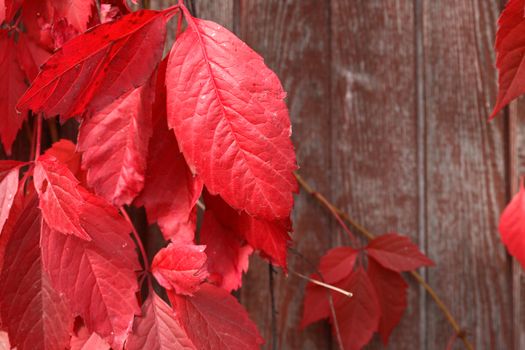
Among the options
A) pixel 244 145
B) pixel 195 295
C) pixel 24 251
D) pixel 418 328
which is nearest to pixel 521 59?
pixel 244 145

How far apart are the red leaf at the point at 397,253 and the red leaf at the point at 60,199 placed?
0.61m

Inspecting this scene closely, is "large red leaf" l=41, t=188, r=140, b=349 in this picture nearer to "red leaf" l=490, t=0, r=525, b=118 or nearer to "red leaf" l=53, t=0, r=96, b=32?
"red leaf" l=53, t=0, r=96, b=32

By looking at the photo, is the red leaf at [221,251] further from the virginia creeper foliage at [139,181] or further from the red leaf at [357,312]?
the red leaf at [357,312]

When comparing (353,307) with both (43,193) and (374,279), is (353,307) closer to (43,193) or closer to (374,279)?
(374,279)

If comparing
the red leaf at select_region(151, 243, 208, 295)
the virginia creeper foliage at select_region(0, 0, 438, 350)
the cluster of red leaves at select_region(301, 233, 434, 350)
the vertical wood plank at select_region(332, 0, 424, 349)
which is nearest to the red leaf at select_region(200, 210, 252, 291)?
the virginia creeper foliage at select_region(0, 0, 438, 350)

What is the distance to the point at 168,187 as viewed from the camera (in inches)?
25.5

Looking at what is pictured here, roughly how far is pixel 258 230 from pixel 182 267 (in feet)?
0.32

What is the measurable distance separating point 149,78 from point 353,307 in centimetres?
61

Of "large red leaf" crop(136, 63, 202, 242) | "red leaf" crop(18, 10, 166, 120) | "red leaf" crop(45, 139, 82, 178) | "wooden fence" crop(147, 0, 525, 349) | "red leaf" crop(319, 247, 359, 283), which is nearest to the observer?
"red leaf" crop(18, 10, 166, 120)

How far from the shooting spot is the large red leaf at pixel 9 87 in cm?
81

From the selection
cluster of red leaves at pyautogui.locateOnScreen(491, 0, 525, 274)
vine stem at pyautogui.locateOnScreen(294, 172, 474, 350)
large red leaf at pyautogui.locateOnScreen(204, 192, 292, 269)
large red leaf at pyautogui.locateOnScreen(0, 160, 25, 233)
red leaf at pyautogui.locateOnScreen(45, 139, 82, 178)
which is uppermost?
cluster of red leaves at pyautogui.locateOnScreen(491, 0, 525, 274)

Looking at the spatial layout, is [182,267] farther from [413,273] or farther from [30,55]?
[413,273]

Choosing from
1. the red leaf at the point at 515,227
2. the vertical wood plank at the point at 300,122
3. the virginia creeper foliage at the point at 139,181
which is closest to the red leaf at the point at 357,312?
the vertical wood plank at the point at 300,122

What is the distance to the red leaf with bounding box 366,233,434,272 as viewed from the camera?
1.05 m
